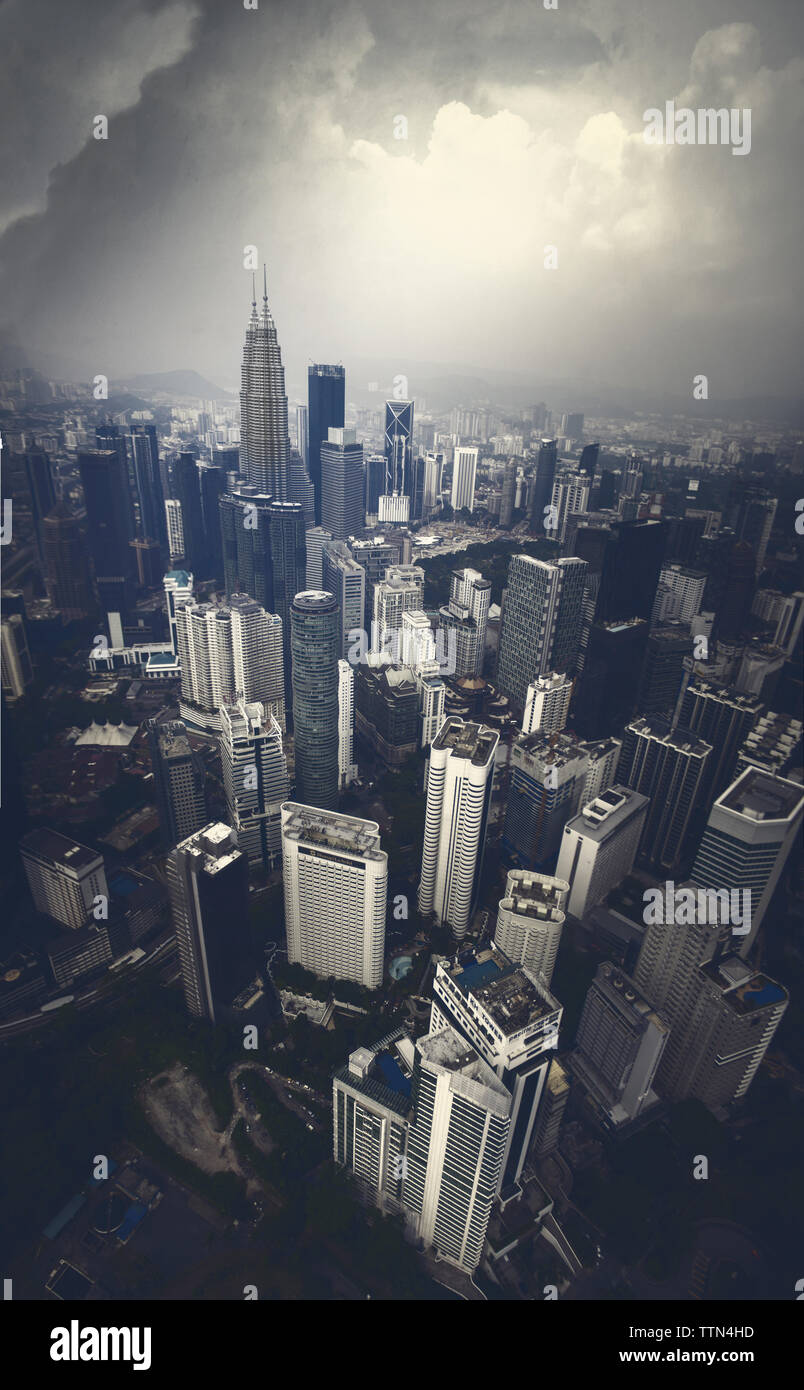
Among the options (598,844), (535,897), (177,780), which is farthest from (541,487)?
(535,897)

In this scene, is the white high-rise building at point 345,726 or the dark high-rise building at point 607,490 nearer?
the white high-rise building at point 345,726

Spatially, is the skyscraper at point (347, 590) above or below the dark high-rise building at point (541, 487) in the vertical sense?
below

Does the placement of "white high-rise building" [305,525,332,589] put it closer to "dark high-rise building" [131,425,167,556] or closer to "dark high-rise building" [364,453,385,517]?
"dark high-rise building" [131,425,167,556]

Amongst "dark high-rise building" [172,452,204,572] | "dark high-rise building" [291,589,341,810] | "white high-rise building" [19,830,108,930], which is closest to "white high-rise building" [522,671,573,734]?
"dark high-rise building" [291,589,341,810]

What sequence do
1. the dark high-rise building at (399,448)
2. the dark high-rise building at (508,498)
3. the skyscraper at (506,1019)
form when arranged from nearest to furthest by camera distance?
the skyscraper at (506,1019) → the dark high-rise building at (399,448) → the dark high-rise building at (508,498)

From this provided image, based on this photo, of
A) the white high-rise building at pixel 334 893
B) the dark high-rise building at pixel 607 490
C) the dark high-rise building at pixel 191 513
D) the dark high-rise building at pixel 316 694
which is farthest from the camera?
the dark high-rise building at pixel 607 490

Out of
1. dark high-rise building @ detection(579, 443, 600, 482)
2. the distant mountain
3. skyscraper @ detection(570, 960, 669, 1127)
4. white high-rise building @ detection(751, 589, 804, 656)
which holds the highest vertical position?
the distant mountain

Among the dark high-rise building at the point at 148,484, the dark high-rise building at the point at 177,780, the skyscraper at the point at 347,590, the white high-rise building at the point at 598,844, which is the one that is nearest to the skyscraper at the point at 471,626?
the skyscraper at the point at 347,590

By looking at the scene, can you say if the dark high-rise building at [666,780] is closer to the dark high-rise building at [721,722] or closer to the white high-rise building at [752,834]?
the dark high-rise building at [721,722]
